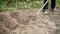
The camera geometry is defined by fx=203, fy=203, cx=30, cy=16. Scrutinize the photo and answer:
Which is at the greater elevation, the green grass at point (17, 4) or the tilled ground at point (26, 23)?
the green grass at point (17, 4)

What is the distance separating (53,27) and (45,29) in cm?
29

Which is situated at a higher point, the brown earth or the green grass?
the green grass

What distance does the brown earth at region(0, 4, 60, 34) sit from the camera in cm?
511

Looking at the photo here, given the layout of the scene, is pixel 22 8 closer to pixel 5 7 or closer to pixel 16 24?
pixel 5 7

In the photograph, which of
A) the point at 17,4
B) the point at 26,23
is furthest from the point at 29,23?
the point at 17,4

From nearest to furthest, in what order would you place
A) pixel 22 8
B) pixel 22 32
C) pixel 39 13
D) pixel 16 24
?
pixel 22 32 → pixel 16 24 → pixel 39 13 → pixel 22 8

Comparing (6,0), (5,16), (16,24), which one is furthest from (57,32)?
(6,0)

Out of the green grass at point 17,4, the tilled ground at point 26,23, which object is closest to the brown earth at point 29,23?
the tilled ground at point 26,23

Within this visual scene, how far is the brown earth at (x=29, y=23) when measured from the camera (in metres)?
5.11

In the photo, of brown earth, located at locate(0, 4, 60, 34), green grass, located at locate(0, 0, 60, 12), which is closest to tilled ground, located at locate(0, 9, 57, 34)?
brown earth, located at locate(0, 4, 60, 34)

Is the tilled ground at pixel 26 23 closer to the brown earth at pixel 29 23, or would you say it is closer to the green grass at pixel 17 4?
the brown earth at pixel 29 23

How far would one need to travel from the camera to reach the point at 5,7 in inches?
278

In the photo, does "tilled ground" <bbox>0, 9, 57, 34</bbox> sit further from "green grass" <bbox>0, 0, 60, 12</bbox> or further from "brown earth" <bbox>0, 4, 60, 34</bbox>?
"green grass" <bbox>0, 0, 60, 12</bbox>

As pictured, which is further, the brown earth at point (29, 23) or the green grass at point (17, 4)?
the green grass at point (17, 4)
